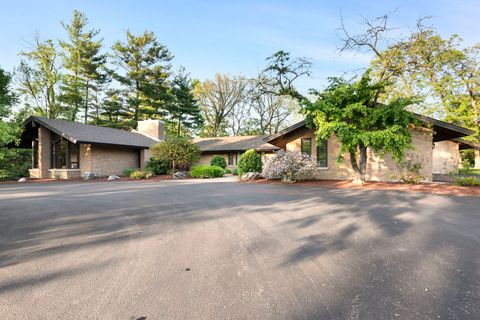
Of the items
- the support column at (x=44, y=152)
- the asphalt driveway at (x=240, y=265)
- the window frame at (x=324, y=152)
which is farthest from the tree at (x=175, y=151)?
the asphalt driveway at (x=240, y=265)

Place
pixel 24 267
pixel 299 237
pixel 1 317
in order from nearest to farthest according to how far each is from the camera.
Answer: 1. pixel 1 317
2. pixel 24 267
3. pixel 299 237

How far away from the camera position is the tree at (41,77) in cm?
2728

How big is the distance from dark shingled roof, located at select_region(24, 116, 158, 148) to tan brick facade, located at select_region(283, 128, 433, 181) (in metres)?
→ 13.7

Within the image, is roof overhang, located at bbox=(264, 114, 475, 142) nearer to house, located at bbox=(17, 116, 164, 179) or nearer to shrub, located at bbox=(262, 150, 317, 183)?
shrub, located at bbox=(262, 150, 317, 183)

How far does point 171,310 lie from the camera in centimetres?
229

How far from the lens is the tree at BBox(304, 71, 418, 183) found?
1102cm

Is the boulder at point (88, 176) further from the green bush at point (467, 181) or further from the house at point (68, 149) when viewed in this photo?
the green bush at point (467, 181)

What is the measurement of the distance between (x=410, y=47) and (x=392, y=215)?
45.5 ft

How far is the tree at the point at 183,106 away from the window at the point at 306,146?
23.9 m

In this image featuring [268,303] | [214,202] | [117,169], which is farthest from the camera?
[117,169]

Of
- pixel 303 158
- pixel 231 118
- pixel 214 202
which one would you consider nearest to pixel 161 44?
pixel 231 118

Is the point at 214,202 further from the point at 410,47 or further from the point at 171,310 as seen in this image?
the point at 410,47

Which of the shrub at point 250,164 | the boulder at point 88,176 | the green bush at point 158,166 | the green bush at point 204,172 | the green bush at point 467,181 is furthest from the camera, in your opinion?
the green bush at point 158,166

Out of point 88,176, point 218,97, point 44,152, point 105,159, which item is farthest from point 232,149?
point 218,97
